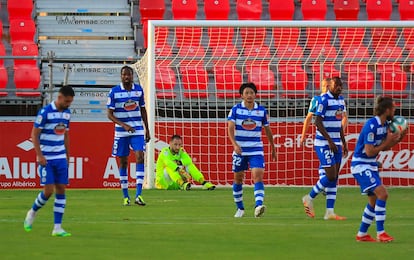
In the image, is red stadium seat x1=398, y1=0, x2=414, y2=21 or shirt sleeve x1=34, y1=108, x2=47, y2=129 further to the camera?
red stadium seat x1=398, y1=0, x2=414, y2=21

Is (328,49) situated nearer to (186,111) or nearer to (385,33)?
(385,33)

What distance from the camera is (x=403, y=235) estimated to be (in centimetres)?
1170

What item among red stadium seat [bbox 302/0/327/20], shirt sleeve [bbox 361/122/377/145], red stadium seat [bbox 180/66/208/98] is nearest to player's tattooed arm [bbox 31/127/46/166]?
shirt sleeve [bbox 361/122/377/145]

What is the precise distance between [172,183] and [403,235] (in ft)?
33.3

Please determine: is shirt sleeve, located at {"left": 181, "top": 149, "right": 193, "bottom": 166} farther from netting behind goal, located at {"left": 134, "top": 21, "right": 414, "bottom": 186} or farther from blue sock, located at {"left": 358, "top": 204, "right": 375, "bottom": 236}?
blue sock, located at {"left": 358, "top": 204, "right": 375, "bottom": 236}

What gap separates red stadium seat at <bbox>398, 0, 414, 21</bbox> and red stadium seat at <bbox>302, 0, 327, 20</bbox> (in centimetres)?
193

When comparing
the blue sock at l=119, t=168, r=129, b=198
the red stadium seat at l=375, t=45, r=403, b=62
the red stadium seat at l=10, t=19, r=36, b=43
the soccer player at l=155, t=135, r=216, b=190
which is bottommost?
the soccer player at l=155, t=135, r=216, b=190

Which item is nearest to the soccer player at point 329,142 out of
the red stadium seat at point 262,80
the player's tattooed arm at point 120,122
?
the player's tattooed arm at point 120,122

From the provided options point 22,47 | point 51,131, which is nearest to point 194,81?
point 22,47

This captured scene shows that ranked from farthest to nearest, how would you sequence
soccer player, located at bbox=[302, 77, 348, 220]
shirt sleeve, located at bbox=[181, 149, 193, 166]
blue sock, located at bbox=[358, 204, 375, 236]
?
shirt sleeve, located at bbox=[181, 149, 193, 166] → soccer player, located at bbox=[302, 77, 348, 220] → blue sock, located at bbox=[358, 204, 375, 236]

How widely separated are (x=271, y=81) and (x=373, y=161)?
12.1 m

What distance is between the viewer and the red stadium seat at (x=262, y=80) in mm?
22938

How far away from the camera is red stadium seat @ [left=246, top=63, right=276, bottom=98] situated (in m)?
22.9

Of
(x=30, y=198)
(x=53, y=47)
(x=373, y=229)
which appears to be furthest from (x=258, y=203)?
(x=53, y=47)
